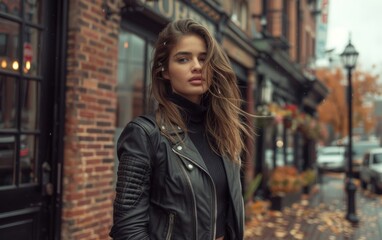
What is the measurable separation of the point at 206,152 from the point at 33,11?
3.01 meters

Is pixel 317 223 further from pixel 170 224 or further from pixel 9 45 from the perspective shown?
pixel 170 224

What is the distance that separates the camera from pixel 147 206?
175 centimetres

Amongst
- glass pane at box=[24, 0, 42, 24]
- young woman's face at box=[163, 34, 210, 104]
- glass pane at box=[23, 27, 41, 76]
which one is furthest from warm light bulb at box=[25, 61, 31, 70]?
young woman's face at box=[163, 34, 210, 104]

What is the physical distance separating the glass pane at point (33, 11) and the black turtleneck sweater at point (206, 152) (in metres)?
2.75

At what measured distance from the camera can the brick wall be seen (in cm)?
443

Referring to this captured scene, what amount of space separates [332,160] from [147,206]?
2818 centimetres

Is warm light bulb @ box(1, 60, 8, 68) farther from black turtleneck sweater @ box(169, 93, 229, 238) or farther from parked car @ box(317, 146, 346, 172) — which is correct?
parked car @ box(317, 146, 346, 172)

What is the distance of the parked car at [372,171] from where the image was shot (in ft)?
50.6

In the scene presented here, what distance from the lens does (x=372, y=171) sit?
632 inches

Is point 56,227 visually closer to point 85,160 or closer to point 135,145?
point 85,160

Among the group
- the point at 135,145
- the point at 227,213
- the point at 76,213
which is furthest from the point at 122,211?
the point at 76,213

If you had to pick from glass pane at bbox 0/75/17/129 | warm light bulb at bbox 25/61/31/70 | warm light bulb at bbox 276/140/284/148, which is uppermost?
warm light bulb at bbox 25/61/31/70

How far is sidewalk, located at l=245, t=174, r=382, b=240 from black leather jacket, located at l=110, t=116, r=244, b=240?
620 centimetres

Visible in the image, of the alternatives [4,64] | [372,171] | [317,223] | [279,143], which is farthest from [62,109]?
[372,171]
